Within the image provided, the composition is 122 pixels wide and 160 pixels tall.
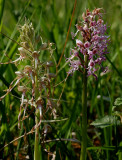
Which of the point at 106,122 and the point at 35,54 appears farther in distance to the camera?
the point at 106,122

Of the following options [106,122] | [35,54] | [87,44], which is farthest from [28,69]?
[106,122]

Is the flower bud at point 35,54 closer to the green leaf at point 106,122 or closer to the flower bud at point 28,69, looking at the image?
the flower bud at point 28,69

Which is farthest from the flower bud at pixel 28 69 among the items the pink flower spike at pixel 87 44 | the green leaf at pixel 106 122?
the green leaf at pixel 106 122

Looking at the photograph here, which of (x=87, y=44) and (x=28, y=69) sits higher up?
(x=87, y=44)

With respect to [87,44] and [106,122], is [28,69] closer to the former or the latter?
[87,44]

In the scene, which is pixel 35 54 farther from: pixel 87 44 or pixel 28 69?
pixel 87 44

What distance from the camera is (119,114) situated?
1.86 meters

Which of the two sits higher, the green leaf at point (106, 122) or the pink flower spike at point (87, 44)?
the pink flower spike at point (87, 44)

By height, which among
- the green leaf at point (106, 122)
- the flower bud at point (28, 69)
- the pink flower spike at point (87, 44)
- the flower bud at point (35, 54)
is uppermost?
the pink flower spike at point (87, 44)

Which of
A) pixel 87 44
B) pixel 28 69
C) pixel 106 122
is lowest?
pixel 106 122

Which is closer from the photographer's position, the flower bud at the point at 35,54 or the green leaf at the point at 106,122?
the flower bud at the point at 35,54

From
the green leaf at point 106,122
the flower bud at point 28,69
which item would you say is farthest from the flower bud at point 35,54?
the green leaf at point 106,122

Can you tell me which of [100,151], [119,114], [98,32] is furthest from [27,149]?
[98,32]

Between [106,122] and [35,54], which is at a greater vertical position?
[35,54]
